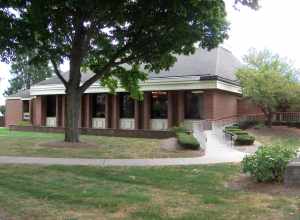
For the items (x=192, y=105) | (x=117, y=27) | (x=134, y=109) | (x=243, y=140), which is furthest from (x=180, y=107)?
(x=117, y=27)

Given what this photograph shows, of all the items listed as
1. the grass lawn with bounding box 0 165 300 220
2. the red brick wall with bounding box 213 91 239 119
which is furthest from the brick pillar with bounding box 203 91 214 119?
the grass lawn with bounding box 0 165 300 220

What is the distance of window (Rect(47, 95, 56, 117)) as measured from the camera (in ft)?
145

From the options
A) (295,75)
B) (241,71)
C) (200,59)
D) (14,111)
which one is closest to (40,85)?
(14,111)

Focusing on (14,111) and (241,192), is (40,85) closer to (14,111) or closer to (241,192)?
(14,111)

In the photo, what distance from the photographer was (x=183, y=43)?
66.8 feet

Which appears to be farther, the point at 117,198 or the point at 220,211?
the point at 117,198

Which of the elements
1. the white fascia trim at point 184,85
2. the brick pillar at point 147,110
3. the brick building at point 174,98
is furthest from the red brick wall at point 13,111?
the brick pillar at point 147,110

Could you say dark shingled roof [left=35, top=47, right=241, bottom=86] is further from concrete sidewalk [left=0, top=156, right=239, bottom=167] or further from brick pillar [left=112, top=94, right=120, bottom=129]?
concrete sidewalk [left=0, top=156, right=239, bottom=167]

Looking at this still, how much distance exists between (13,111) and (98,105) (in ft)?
50.7

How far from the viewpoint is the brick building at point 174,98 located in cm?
3303

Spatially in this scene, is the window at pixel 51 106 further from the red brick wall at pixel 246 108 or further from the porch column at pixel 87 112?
the red brick wall at pixel 246 108

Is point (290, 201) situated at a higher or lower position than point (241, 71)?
lower

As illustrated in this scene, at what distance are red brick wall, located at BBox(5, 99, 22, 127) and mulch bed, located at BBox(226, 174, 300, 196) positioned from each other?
136 ft

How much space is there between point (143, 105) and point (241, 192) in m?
27.1
